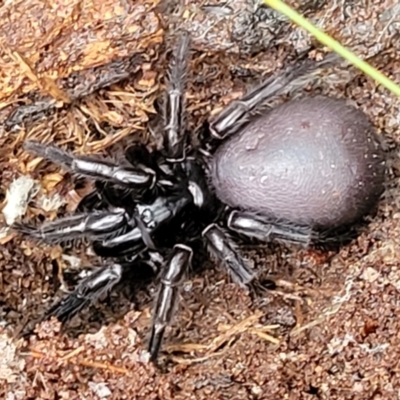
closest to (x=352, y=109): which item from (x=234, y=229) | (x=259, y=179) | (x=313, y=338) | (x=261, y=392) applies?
(x=259, y=179)

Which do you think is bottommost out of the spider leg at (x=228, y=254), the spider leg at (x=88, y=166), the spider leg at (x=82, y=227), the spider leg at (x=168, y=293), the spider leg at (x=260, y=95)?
the spider leg at (x=228, y=254)

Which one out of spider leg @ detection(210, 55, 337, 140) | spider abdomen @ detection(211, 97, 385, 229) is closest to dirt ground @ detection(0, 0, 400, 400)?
spider leg @ detection(210, 55, 337, 140)

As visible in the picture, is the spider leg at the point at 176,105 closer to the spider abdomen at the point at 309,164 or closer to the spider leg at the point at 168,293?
the spider abdomen at the point at 309,164

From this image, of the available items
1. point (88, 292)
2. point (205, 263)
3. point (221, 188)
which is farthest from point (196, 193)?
point (88, 292)

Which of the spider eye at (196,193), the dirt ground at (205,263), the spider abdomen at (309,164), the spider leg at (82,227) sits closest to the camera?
the dirt ground at (205,263)

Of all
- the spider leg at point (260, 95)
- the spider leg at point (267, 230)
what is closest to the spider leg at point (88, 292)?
the spider leg at point (267, 230)

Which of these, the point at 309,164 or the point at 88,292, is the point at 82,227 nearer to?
the point at 88,292

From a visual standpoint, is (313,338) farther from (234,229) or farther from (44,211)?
(44,211)
